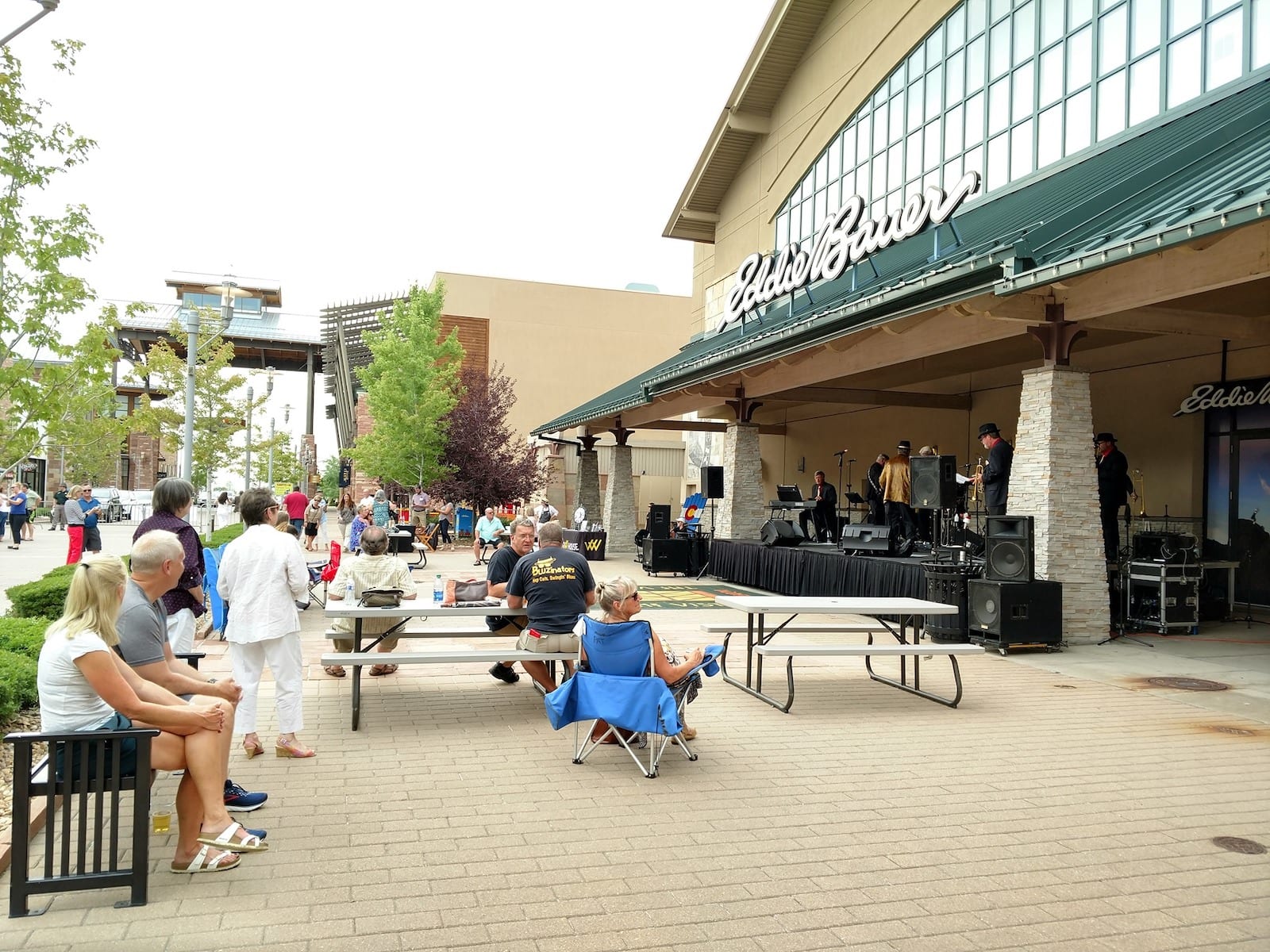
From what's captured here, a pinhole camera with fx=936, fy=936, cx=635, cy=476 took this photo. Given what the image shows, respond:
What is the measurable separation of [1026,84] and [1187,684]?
39.0 ft

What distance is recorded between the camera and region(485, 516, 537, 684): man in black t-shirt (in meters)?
8.17

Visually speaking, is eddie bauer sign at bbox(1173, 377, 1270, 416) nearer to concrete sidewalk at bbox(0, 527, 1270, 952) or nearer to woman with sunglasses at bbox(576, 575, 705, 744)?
concrete sidewalk at bbox(0, 527, 1270, 952)

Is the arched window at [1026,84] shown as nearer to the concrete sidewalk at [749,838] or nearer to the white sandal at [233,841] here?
the concrete sidewalk at [749,838]

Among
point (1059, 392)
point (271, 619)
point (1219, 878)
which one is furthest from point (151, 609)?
point (1059, 392)

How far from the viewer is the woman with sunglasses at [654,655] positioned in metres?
6.02

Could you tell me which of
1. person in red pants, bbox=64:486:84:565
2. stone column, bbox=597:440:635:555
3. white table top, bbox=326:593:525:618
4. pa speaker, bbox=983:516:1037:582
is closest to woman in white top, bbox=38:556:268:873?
white table top, bbox=326:593:525:618

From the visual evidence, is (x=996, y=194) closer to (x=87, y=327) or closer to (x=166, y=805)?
(x=87, y=327)

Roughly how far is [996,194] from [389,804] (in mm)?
15586

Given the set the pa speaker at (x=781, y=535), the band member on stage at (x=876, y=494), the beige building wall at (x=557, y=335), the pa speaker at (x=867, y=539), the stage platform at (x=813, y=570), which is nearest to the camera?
the stage platform at (x=813, y=570)

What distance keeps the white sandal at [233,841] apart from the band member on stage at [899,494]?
13514 mm

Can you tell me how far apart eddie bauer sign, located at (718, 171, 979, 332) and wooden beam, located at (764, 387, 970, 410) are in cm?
225

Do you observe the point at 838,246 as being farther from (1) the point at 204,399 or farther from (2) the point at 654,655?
(1) the point at 204,399

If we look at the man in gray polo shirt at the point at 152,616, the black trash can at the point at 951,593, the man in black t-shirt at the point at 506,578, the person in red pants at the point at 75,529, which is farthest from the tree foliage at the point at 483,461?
the man in gray polo shirt at the point at 152,616

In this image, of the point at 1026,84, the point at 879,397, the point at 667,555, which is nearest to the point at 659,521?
the point at 667,555
